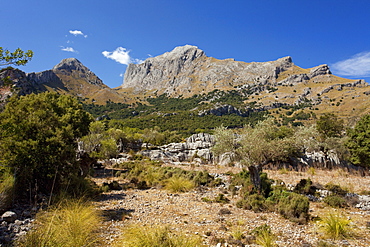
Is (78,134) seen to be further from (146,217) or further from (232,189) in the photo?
(232,189)

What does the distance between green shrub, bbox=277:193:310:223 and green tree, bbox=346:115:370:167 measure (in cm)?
1976

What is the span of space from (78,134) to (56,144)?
5.56 m

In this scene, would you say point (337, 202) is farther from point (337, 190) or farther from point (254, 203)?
point (254, 203)

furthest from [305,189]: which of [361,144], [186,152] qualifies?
[186,152]

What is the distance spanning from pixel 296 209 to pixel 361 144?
71.5 ft

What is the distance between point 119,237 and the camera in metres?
6.61

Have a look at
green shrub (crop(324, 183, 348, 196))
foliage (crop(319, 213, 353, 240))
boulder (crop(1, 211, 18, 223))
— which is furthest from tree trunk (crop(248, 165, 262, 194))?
boulder (crop(1, 211, 18, 223))

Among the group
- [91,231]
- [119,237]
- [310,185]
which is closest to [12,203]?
[91,231]

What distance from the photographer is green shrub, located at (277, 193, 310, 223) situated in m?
9.31

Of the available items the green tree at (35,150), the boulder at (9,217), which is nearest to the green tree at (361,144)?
the green tree at (35,150)

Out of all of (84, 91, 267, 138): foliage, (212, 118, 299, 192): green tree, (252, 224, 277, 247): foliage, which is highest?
(84, 91, 267, 138): foliage

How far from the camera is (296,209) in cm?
972

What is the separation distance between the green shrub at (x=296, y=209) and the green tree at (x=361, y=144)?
19.8m

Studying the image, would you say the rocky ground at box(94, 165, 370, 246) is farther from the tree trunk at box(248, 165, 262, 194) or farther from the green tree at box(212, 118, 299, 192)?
the green tree at box(212, 118, 299, 192)
